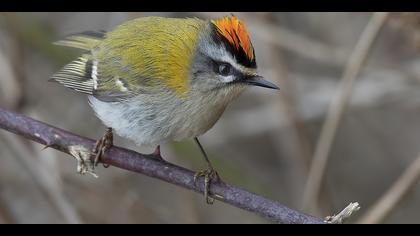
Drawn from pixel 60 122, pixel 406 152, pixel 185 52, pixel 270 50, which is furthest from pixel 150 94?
pixel 406 152

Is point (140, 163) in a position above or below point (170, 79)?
below

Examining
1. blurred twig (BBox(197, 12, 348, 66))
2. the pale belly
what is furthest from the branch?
blurred twig (BBox(197, 12, 348, 66))

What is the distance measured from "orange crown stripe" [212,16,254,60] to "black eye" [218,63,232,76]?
4.1 inches

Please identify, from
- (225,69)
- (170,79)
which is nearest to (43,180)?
(170,79)

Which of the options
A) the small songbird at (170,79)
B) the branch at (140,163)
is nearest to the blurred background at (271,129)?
the small songbird at (170,79)

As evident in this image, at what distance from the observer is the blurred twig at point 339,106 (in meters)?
3.44

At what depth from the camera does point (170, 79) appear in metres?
2.98

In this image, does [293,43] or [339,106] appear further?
[293,43]

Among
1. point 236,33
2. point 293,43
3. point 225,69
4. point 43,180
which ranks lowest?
point 43,180

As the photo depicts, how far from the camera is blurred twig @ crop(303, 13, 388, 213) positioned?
11.3ft

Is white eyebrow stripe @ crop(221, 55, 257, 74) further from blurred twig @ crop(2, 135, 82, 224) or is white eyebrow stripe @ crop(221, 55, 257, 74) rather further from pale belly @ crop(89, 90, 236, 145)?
blurred twig @ crop(2, 135, 82, 224)

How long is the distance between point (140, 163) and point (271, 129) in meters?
2.32

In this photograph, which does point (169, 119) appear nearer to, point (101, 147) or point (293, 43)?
point (101, 147)

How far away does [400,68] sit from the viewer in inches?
171
